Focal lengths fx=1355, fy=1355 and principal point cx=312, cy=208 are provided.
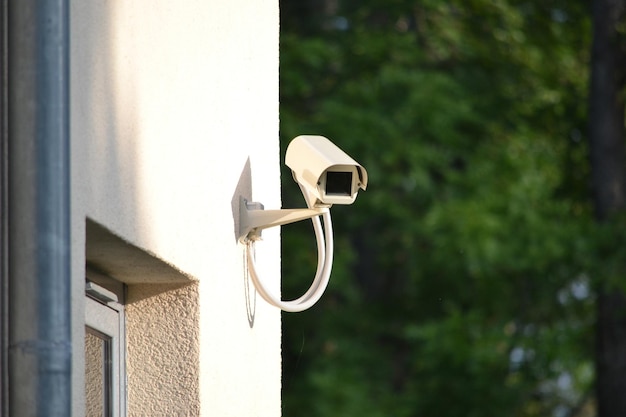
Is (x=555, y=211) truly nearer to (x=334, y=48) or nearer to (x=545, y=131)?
(x=545, y=131)

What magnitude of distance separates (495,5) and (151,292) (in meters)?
9.46

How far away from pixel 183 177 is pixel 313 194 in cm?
34

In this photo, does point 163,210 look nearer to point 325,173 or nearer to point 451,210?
point 325,173

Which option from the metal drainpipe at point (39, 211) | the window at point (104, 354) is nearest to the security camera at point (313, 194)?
the window at point (104, 354)

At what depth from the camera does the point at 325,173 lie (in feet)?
10.3

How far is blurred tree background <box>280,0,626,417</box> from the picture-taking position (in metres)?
10.7

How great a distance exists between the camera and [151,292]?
10.2 ft

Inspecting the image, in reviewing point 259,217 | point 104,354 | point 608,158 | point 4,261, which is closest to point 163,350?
point 104,354

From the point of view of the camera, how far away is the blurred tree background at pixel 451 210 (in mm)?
10734

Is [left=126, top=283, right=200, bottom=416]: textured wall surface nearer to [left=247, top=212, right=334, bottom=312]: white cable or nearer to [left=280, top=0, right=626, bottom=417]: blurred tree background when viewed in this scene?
[left=247, top=212, right=334, bottom=312]: white cable

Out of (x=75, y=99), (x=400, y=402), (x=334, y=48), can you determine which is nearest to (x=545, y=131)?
(x=334, y=48)

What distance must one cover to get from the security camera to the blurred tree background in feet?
22.0

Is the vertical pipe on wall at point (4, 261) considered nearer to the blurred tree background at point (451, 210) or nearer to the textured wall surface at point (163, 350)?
the textured wall surface at point (163, 350)

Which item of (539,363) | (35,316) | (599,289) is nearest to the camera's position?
(35,316)
